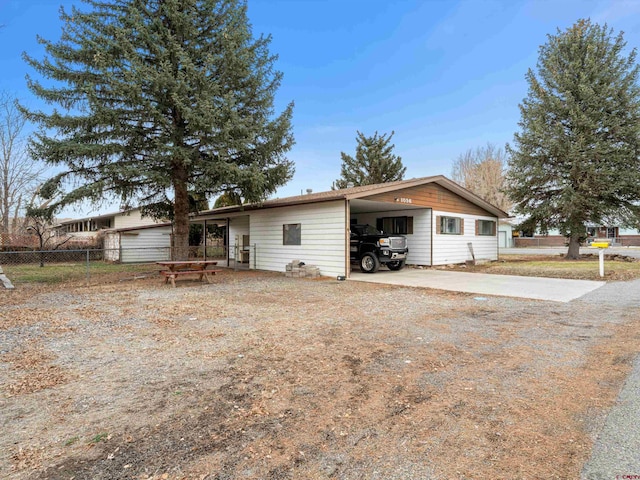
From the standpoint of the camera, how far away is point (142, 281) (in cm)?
1182

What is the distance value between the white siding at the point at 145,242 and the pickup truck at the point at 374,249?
45.3 feet

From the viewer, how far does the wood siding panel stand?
1357cm

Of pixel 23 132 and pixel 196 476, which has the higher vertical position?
pixel 23 132

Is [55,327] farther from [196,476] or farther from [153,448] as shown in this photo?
[196,476]

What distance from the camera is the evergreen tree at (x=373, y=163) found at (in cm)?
3247

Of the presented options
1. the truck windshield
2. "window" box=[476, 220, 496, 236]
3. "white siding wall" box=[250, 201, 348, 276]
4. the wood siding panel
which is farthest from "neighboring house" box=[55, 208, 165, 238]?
"window" box=[476, 220, 496, 236]

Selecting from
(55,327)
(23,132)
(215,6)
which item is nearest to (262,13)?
(215,6)

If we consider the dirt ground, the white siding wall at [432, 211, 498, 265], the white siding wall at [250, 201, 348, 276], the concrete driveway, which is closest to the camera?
the dirt ground

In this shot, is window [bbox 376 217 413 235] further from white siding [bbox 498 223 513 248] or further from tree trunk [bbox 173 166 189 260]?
white siding [bbox 498 223 513 248]

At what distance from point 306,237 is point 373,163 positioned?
2080 cm

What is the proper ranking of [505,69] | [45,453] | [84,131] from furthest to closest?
[505,69], [84,131], [45,453]

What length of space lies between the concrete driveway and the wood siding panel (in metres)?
3.03

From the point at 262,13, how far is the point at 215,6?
9.60ft

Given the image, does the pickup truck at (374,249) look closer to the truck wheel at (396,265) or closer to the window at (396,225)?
the truck wheel at (396,265)
